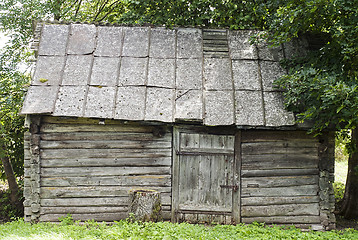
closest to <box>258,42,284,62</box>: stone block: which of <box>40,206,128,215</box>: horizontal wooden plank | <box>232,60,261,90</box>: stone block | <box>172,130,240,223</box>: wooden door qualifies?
<box>232,60,261,90</box>: stone block

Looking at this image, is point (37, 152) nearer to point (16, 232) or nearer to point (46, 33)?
point (16, 232)

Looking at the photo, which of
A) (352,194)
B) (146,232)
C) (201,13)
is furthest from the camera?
(201,13)

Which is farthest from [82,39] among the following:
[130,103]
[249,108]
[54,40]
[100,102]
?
[249,108]

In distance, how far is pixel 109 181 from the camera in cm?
756

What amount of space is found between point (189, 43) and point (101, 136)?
11.0 ft

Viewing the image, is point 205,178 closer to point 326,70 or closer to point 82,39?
point 326,70

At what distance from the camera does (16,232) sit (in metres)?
6.48

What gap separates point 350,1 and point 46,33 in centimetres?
698

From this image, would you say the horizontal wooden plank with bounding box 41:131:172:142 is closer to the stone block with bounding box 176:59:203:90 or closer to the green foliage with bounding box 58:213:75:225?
the stone block with bounding box 176:59:203:90

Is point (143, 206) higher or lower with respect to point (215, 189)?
lower

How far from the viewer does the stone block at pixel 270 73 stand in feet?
26.0

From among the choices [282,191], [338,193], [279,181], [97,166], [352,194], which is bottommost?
[338,193]

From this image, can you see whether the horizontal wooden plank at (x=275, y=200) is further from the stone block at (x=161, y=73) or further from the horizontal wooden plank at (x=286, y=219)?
the stone block at (x=161, y=73)

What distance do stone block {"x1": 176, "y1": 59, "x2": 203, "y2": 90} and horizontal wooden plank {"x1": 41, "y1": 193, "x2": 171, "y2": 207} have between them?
2515mm
